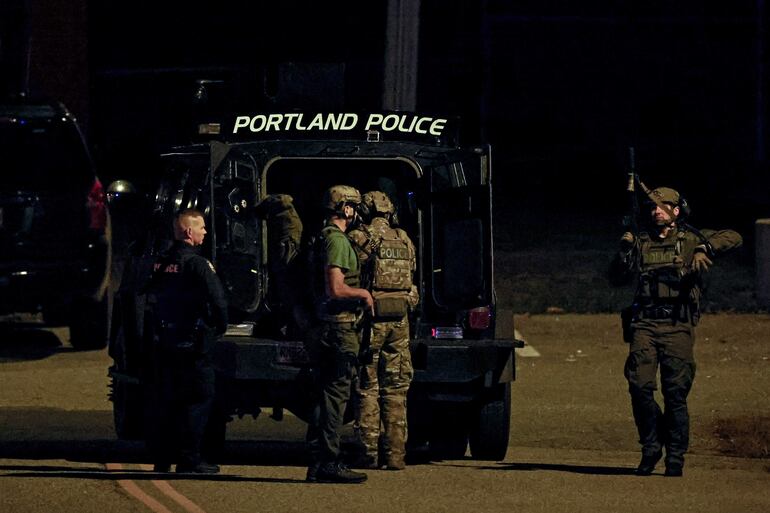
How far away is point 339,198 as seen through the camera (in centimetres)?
1173

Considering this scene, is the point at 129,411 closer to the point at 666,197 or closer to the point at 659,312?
the point at 659,312

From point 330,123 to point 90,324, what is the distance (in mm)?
5958

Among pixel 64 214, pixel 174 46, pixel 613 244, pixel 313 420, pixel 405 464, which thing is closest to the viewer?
pixel 313 420

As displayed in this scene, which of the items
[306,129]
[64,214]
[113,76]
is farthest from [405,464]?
[113,76]

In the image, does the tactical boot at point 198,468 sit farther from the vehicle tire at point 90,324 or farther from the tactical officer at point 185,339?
the vehicle tire at point 90,324

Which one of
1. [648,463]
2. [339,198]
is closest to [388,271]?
[339,198]

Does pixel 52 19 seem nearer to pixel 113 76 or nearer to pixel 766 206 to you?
pixel 113 76

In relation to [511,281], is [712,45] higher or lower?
higher

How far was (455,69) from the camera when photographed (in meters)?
29.6

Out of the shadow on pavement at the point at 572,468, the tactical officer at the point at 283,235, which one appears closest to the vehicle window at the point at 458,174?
the tactical officer at the point at 283,235

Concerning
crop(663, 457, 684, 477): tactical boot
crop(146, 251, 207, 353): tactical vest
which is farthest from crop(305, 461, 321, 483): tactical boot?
crop(663, 457, 684, 477): tactical boot

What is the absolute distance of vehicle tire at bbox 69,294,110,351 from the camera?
18141 millimetres

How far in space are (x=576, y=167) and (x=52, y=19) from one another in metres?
7.62

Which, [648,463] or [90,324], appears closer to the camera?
[648,463]
